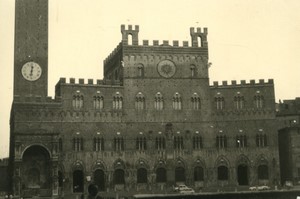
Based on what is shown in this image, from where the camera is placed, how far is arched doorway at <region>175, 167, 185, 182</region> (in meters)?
56.3

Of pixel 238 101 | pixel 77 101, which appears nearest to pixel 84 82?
pixel 77 101

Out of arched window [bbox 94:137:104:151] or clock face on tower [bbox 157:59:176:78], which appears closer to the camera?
arched window [bbox 94:137:104:151]

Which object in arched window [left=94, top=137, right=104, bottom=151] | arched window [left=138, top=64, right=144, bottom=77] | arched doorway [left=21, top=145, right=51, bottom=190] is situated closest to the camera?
arched doorway [left=21, top=145, right=51, bottom=190]

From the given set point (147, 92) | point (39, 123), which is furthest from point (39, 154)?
point (147, 92)

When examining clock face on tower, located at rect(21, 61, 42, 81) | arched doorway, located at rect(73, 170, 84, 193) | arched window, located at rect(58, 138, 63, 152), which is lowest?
arched doorway, located at rect(73, 170, 84, 193)

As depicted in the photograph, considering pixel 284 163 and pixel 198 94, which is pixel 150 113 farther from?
pixel 284 163

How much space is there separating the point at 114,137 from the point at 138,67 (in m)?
9.75

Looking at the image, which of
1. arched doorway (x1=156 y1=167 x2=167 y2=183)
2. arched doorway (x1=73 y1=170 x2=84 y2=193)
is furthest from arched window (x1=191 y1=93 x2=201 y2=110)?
arched doorway (x1=73 y1=170 x2=84 y2=193)

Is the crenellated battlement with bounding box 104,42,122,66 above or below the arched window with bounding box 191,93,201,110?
above

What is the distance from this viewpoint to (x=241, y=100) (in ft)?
193

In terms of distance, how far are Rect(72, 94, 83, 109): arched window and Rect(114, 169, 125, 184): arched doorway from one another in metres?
9.18

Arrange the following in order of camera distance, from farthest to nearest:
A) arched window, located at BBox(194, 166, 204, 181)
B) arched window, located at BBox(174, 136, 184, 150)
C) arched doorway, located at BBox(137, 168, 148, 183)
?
arched window, located at BBox(174, 136, 184, 150) < arched window, located at BBox(194, 166, 204, 181) < arched doorway, located at BBox(137, 168, 148, 183)

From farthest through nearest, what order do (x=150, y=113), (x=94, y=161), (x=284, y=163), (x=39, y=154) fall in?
(x=284, y=163) < (x=150, y=113) < (x=94, y=161) < (x=39, y=154)

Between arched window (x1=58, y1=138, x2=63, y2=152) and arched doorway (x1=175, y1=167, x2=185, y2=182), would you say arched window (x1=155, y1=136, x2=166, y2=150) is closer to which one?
arched doorway (x1=175, y1=167, x2=185, y2=182)
